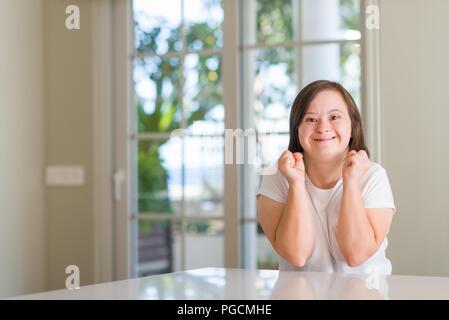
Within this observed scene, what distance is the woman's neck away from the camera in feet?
5.12

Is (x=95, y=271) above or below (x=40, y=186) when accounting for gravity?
below

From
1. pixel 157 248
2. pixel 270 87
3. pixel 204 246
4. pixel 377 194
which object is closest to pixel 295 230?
pixel 377 194

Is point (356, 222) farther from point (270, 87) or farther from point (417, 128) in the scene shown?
point (270, 87)

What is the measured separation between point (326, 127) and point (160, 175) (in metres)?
1.88

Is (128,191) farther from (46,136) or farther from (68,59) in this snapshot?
(68,59)

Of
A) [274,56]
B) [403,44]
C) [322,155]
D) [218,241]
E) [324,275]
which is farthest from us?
[218,241]

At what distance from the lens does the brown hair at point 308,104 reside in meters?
1.54

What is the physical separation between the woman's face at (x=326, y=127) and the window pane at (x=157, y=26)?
155 cm

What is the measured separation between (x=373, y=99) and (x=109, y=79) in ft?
4.76

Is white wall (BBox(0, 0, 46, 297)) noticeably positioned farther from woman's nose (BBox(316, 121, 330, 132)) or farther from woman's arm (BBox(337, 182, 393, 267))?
woman's arm (BBox(337, 182, 393, 267))

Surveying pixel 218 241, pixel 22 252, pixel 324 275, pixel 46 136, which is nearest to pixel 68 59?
pixel 46 136

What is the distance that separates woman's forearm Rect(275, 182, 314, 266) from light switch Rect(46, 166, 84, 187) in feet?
5.70

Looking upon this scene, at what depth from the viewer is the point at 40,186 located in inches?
114

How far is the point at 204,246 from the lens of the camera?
134 inches
